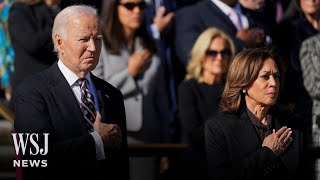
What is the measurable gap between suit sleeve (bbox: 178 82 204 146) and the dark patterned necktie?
1.88 metres

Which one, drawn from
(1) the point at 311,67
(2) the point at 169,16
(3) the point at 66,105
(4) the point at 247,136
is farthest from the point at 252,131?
(2) the point at 169,16

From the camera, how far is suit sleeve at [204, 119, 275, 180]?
489 centimetres

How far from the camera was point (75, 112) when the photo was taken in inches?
191

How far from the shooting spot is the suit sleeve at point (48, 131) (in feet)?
15.6

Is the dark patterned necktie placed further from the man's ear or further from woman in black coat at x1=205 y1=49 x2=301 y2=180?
woman in black coat at x1=205 y1=49 x2=301 y2=180

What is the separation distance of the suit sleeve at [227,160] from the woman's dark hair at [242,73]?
0.15 meters

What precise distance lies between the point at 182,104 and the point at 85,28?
2.29 metres

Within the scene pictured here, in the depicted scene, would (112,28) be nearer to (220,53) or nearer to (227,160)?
(220,53)

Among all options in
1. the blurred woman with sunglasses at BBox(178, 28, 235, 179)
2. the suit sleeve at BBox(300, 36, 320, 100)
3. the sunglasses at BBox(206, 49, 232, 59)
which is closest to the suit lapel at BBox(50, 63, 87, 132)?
the blurred woman with sunglasses at BBox(178, 28, 235, 179)

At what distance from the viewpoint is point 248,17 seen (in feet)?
24.4

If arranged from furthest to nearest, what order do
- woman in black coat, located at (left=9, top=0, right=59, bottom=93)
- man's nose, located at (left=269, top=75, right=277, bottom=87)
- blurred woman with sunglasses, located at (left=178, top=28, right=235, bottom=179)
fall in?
woman in black coat, located at (left=9, top=0, right=59, bottom=93) < blurred woman with sunglasses, located at (left=178, top=28, right=235, bottom=179) < man's nose, located at (left=269, top=75, right=277, bottom=87)

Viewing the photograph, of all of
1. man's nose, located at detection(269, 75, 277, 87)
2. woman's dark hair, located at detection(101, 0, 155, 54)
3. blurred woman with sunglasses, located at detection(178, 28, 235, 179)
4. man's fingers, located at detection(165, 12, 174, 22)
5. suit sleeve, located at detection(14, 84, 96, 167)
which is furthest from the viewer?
man's fingers, located at detection(165, 12, 174, 22)

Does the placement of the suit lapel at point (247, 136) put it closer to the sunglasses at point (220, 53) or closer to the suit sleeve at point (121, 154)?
the suit sleeve at point (121, 154)

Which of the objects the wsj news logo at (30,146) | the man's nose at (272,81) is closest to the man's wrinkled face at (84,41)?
the wsj news logo at (30,146)
